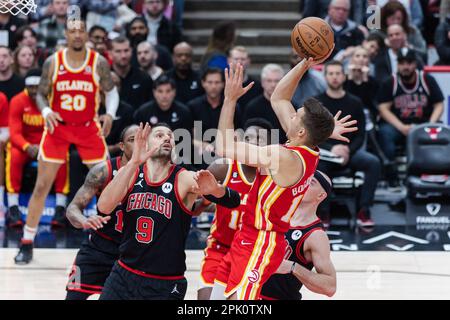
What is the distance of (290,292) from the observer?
19.8 ft

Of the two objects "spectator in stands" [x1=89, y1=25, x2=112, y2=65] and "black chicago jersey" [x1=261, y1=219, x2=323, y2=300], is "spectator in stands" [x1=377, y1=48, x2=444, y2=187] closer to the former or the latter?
"spectator in stands" [x1=89, y1=25, x2=112, y2=65]

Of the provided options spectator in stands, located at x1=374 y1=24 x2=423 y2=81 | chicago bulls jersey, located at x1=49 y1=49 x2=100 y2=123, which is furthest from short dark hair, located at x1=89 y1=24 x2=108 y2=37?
spectator in stands, located at x1=374 y1=24 x2=423 y2=81

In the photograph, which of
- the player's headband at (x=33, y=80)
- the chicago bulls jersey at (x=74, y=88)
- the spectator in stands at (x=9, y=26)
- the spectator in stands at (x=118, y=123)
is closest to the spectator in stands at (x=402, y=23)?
the spectator in stands at (x=118, y=123)

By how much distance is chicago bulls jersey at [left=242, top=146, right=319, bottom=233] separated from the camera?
218 inches

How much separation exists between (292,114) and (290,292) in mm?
1078

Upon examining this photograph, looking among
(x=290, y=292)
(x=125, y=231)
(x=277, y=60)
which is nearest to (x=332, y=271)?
(x=290, y=292)

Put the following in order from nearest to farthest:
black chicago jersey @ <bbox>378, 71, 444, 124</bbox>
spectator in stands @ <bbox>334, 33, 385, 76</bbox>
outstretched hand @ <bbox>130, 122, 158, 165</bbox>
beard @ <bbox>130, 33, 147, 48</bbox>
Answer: outstretched hand @ <bbox>130, 122, 158, 165</bbox>, black chicago jersey @ <bbox>378, 71, 444, 124</bbox>, spectator in stands @ <bbox>334, 33, 385, 76</bbox>, beard @ <bbox>130, 33, 147, 48</bbox>

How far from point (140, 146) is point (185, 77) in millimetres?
4840

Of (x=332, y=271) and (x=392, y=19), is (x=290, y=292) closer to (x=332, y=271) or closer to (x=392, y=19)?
(x=332, y=271)

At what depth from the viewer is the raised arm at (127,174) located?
545 centimetres

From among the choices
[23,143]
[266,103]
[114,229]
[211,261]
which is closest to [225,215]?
[211,261]

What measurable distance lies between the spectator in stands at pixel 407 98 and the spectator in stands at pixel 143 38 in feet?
7.60

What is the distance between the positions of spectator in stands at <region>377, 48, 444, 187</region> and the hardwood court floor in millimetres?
1797

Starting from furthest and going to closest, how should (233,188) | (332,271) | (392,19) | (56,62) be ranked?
(392,19) < (56,62) < (233,188) < (332,271)
